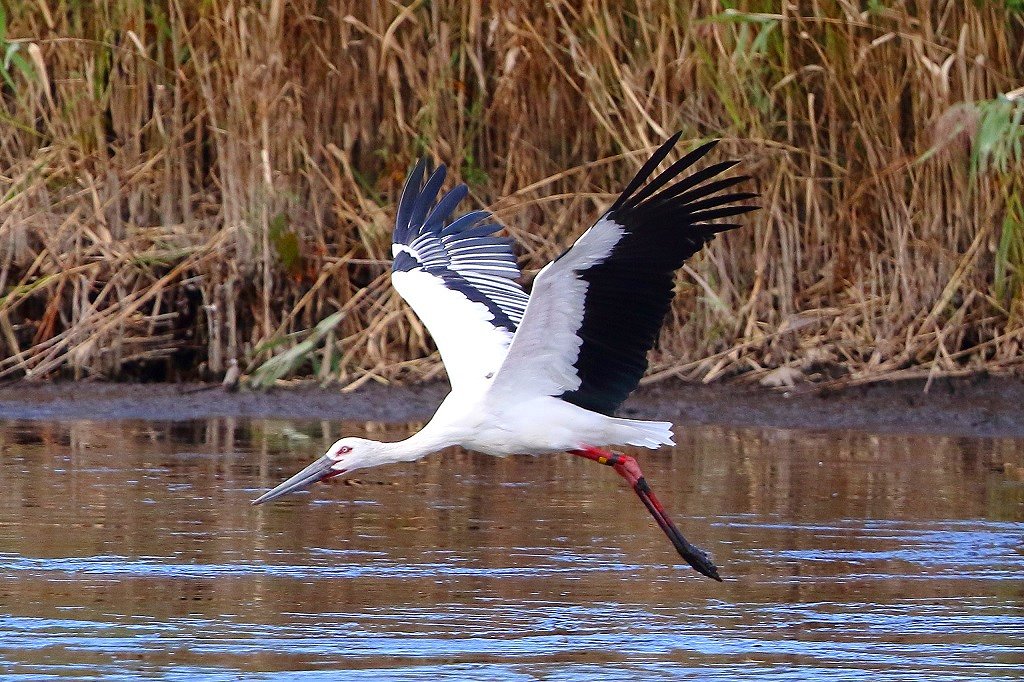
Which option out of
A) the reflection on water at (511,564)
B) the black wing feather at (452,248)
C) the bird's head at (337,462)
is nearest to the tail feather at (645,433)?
the reflection on water at (511,564)

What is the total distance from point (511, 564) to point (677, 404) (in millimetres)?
3579

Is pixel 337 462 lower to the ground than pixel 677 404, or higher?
lower

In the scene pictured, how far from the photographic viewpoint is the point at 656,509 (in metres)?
6.26

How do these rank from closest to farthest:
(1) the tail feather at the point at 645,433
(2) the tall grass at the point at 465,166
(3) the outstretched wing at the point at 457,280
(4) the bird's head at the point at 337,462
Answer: (1) the tail feather at the point at 645,433, (4) the bird's head at the point at 337,462, (3) the outstretched wing at the point at 457,280, (2) the tall grass at the point at 465,166

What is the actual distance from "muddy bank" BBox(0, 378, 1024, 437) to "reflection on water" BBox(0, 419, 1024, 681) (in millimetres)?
364

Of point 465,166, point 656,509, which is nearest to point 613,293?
point 656,509

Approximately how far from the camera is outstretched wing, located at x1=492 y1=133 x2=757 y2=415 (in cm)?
554

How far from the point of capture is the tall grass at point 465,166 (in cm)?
941

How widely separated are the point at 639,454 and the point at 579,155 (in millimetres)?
2035

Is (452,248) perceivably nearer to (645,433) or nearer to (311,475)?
(311,475)

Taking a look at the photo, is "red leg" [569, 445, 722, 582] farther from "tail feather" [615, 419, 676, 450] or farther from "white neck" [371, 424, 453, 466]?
"white neck" [371, 424, 453, 466]

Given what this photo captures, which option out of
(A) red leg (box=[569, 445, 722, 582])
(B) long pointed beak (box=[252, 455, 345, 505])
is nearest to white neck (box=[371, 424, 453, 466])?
(B) long pointed beak (box=[252, 455, 345, 505])

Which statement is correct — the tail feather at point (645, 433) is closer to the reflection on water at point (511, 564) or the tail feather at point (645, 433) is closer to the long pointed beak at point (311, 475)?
the reflection on water at point (511, 564)

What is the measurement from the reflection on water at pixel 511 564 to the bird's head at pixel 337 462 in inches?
7.9
